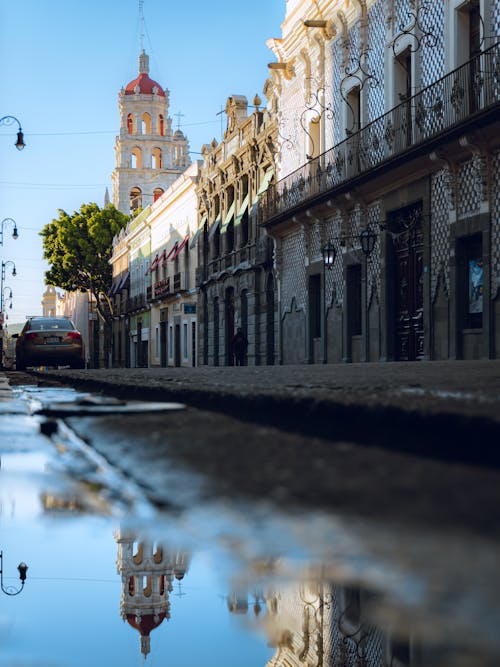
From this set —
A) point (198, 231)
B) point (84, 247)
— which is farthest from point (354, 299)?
point (84, 247)

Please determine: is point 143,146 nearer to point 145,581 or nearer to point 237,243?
point 237,243

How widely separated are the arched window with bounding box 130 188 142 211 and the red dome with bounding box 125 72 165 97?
8776 millimetres

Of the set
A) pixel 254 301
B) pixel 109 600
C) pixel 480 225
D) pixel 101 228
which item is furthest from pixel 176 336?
pixel 109 600

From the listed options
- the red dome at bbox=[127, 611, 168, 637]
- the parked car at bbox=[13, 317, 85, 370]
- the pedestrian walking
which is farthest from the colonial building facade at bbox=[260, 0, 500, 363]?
the red dome at bbox=[127, 611, 168, 637]

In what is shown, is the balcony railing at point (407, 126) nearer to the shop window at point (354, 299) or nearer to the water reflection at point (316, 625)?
the shop window at point (354, 299)

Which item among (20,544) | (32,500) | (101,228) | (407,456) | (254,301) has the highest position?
(101,228)

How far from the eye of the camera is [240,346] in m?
30.1

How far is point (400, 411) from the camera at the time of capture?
157cm

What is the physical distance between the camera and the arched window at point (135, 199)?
78.2 m

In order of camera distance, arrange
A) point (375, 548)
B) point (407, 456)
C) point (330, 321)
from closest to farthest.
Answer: point (375, 548)
point (407, 456)
point (330, 321)

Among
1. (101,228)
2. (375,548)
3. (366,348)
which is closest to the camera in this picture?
(375,548)

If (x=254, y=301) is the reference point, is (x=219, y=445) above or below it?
below

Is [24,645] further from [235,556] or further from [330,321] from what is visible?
[330,321]

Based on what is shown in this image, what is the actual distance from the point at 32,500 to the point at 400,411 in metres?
0.65
